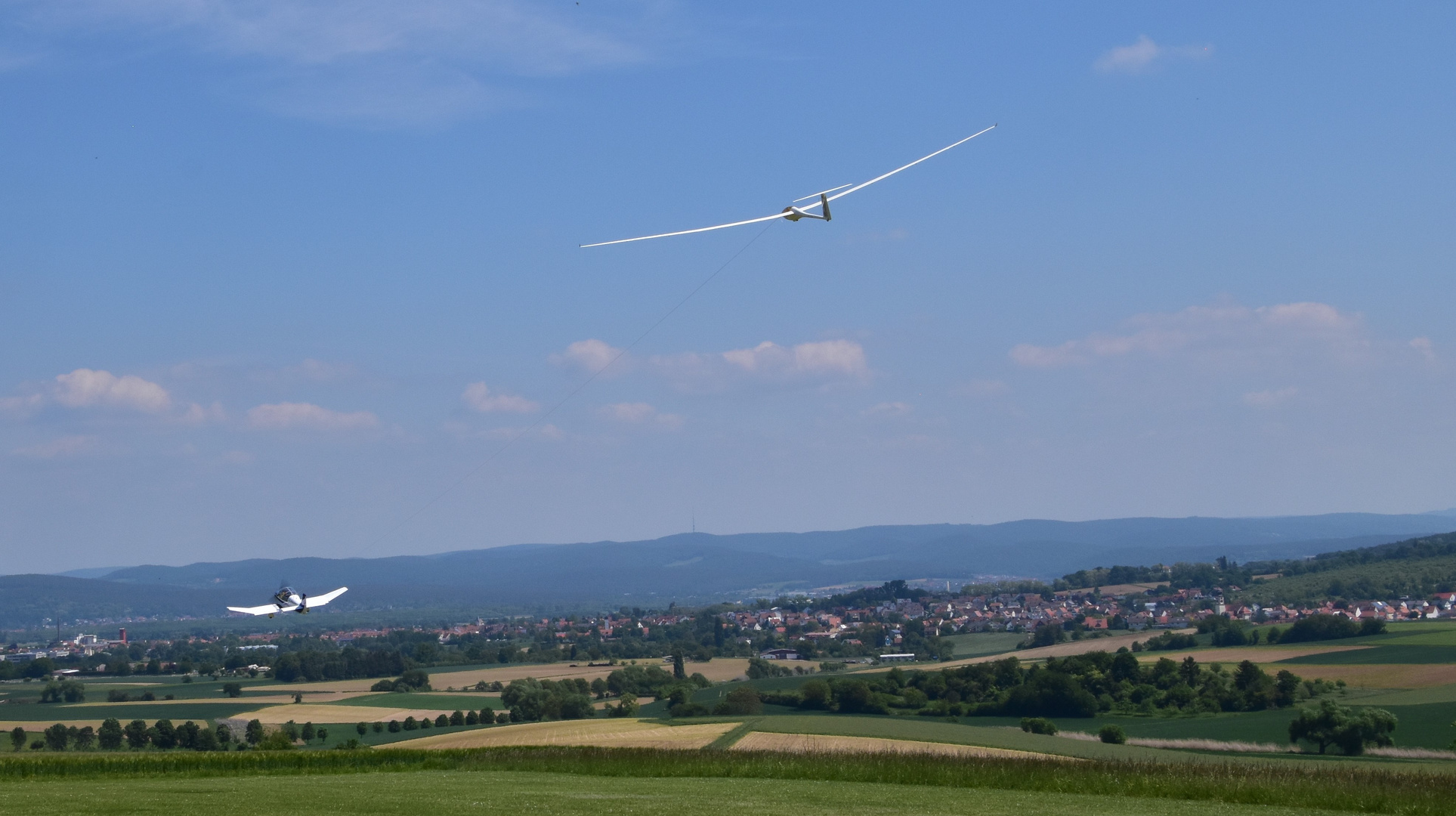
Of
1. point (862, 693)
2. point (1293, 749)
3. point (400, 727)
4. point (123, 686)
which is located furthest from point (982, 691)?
point (123, 686)

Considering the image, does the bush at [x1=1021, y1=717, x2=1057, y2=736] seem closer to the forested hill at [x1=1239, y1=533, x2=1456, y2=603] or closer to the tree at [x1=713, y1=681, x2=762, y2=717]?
the tree at [x1=713, y1=681, x2=762, y2=717]

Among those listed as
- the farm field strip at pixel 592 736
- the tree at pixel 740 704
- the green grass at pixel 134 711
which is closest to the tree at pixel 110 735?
the green grass at pixel 134 711

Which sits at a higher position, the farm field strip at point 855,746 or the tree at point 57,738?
the farm field strip at point 855,746

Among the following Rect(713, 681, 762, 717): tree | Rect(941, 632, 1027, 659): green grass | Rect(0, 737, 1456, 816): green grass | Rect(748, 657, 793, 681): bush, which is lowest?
Rect(941, 632, 1027, 659): green grass

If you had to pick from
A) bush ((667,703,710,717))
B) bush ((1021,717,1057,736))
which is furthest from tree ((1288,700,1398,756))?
bush ((667,703,710,717))

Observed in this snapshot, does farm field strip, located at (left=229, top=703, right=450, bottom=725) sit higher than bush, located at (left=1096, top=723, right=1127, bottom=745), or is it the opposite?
farm field strip, located at (left=229, top=703, right=450, bottom=725)

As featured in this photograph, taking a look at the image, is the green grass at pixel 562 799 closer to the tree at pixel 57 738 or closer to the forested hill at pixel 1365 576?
the tree at pixel 57 738
